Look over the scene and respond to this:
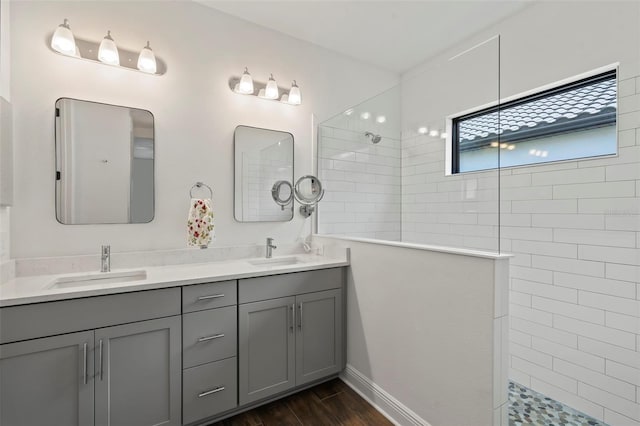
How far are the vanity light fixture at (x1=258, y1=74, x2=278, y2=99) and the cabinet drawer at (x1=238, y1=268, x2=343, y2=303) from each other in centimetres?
139

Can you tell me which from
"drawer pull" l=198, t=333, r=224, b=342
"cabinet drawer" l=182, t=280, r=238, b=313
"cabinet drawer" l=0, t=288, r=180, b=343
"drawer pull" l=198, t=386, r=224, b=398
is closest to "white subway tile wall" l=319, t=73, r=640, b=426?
"cabinet drawer" l=182, t=280, r=238, b=313

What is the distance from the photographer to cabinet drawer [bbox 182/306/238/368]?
158 cm

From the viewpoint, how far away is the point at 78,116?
176 centimetres

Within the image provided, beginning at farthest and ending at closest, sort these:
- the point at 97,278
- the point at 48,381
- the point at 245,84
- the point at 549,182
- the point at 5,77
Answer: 1. the point at 245,84
2. the point at 549,182
3. the point at 97,278
4. the point at 5,77
5. the point at 48,381

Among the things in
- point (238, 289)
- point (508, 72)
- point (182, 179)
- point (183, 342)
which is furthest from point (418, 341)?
point (508, 72)

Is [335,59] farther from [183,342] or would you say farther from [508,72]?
[183,342]

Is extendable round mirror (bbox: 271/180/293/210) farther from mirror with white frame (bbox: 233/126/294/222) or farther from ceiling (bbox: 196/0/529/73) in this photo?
ceiling (bbox: 196/0/529/73)

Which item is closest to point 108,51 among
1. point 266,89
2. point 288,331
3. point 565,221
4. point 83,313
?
point 266,89

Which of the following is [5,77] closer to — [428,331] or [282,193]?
[282,193]

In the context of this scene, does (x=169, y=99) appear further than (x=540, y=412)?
Yes

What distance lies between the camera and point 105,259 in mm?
1771

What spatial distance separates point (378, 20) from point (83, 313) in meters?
2.65

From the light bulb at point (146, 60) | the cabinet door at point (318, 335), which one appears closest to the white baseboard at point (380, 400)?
the cabinet door at point (318, 335)

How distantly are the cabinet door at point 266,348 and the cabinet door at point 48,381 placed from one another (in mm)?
718
